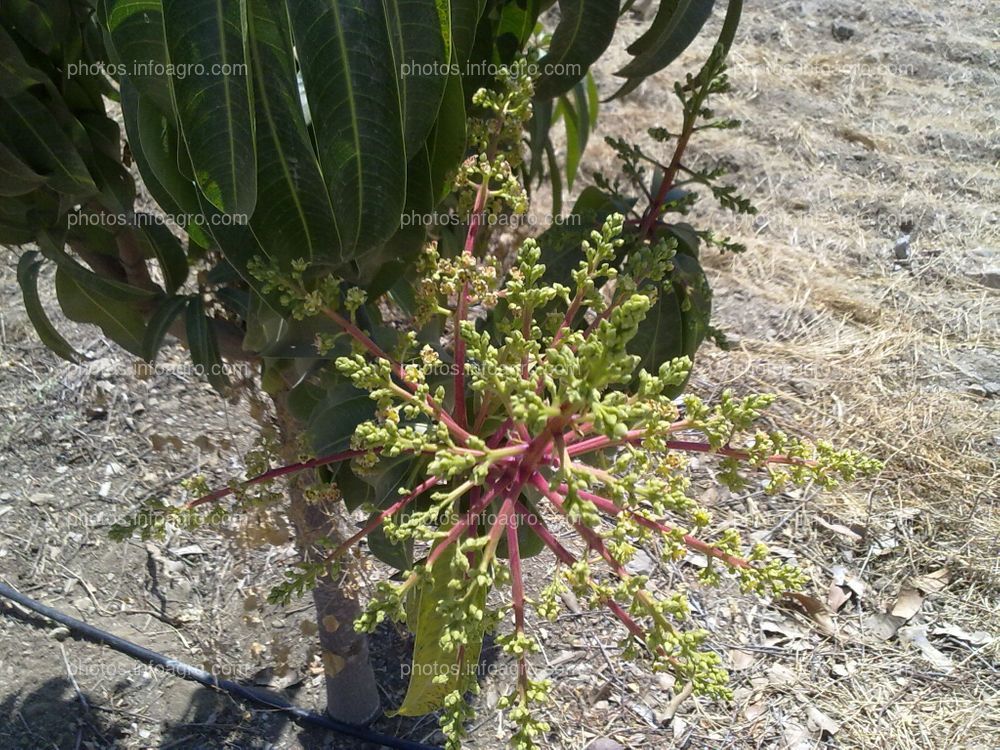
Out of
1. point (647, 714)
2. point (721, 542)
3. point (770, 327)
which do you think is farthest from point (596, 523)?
point (770, 327)

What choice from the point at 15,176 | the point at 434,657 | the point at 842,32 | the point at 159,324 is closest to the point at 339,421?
the point at 434,657

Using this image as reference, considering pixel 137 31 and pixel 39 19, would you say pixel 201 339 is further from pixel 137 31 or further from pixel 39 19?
pixel 137 31

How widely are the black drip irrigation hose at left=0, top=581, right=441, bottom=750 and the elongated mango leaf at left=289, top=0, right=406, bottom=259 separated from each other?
150cm

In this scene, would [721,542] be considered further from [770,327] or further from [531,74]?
[770,327]

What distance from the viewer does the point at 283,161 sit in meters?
0.80

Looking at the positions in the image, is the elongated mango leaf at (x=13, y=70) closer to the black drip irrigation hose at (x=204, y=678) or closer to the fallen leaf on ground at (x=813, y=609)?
the black drip irrigation hose at (x=204, y=678)

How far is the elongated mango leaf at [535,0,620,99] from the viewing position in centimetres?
96

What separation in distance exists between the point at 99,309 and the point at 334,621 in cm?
63

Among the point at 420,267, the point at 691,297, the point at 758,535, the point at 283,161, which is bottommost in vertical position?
the point at 758,535

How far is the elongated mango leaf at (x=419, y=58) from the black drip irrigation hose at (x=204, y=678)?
1.56 metres

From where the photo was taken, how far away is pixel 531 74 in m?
0.91

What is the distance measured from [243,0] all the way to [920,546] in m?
2.39

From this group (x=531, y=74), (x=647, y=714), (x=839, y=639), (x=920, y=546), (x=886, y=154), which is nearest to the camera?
(x=531, y=74)

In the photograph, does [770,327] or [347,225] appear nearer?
[347,225]
